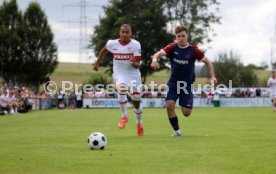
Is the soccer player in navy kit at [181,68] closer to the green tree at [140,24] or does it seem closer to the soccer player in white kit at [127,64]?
the soccer player in white kit at [127,64]

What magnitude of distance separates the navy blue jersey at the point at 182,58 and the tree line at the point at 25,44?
50.8 metres

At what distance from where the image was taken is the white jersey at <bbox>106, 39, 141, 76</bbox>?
52.2 ft

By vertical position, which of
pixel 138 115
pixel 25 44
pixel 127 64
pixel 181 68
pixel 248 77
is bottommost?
pixel 138 115

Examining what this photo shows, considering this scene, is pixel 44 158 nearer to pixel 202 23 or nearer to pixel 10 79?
pixel 10 79

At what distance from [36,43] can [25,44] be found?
56.4 inches

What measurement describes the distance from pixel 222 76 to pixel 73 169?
82416mm

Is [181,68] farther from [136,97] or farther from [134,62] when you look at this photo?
[136,97]

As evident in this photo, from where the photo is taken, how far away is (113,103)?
53844 mm

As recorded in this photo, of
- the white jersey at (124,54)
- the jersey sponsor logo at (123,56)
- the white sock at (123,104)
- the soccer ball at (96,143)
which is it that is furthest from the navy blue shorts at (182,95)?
the soccer ball at (96,143)

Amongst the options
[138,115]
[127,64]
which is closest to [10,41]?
[127,64]

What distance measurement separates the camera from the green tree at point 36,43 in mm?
65625

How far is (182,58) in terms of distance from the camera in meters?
14.6

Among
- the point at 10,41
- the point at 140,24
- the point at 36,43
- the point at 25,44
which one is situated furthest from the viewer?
the point at 140,24

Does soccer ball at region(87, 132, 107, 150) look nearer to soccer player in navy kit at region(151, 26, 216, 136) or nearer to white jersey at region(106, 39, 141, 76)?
soccer player in navy kit at region(151, 26, 216, 136)
